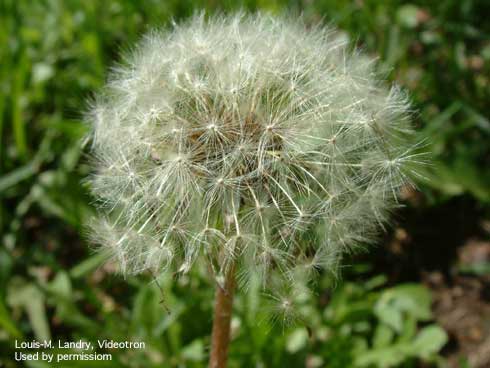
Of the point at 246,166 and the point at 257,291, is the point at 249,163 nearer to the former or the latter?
the point at 246,166

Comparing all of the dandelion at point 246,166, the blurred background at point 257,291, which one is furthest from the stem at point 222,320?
the blurred background at point 257,291

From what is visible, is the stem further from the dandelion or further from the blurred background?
the blurred background

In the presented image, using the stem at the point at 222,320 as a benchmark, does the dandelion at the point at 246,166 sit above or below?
above

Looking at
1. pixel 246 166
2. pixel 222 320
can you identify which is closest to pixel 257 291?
pixel 222 320

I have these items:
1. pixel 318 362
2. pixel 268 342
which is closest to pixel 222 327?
pixel 268 342

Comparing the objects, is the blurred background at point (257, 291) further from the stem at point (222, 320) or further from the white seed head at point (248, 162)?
the white seed head at point (248, 162)

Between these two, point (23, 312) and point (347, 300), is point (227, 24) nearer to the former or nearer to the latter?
point (347, 300)
